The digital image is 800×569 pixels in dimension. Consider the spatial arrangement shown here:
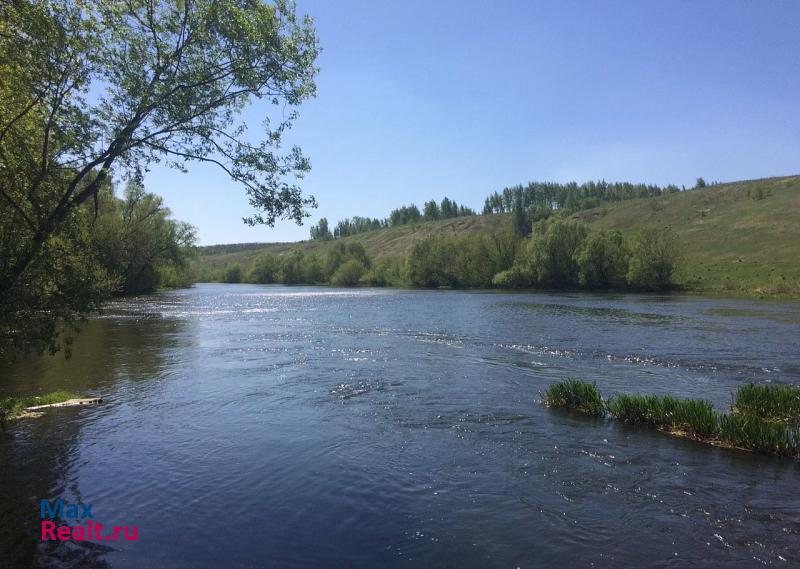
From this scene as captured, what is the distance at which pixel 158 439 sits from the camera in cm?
1389

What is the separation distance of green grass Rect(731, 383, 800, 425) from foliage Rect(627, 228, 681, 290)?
71.0 meters

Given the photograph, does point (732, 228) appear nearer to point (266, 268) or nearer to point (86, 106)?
point (86, 106)

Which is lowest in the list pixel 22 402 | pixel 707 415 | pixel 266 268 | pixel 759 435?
pixel 759 435

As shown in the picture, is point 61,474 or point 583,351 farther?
point 583,351

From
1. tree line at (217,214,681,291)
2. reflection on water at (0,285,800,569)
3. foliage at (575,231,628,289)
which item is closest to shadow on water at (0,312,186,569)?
reflection on water at (0,285,800,569)

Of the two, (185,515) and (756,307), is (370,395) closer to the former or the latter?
(185,515)

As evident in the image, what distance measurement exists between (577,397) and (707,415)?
156 inches

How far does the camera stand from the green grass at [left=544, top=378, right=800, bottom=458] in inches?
496

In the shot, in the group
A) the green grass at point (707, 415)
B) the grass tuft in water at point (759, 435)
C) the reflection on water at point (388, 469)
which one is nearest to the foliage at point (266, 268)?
the reflection on water at point (388, 469)

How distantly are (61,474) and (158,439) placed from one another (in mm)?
2823

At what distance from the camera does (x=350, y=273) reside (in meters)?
154

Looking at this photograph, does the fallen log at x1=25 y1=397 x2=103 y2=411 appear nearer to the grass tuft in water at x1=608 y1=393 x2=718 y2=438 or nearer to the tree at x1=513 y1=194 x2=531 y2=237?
the grass tuft in water at x1=608 y1=393 x2=718 y2=438

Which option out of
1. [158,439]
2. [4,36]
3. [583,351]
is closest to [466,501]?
[158,439]

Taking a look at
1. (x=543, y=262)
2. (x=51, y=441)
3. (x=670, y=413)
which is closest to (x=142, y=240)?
(x=543, y=262)
